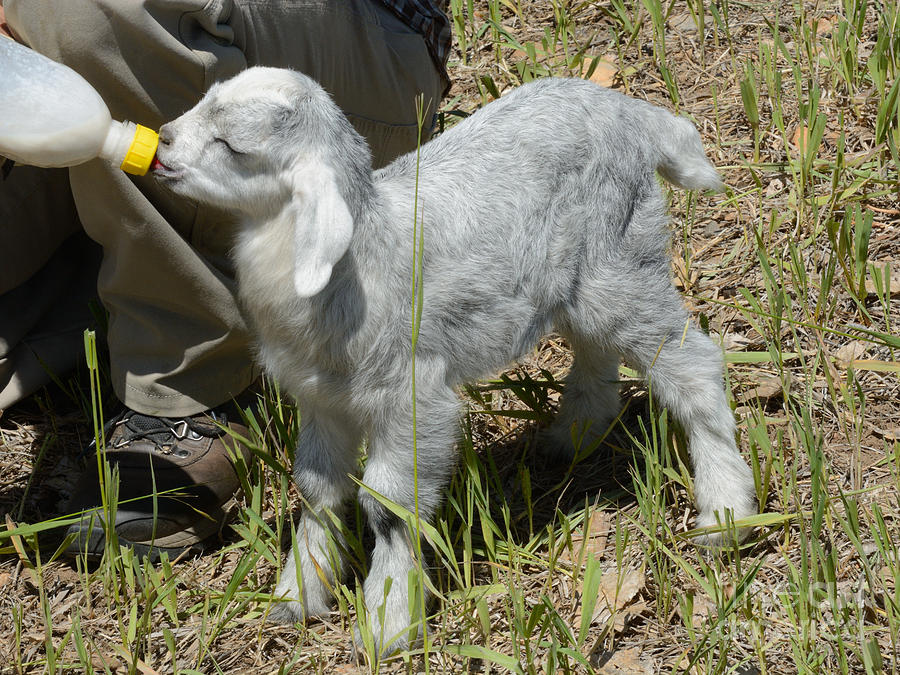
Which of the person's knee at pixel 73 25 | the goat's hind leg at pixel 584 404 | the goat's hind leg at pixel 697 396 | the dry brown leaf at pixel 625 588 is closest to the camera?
the person's knee at pixel 73 25

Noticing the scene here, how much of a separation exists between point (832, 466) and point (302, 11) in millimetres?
2053

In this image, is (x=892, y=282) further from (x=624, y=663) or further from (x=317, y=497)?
(x=317, y=497)

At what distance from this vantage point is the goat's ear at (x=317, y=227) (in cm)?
222

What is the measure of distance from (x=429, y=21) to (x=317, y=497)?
1.65 m

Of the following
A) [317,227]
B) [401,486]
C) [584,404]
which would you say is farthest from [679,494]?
[317,227]

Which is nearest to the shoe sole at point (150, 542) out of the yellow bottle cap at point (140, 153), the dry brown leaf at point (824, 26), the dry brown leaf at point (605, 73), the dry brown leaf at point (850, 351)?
the yellow bottle cap at point (140, 153)

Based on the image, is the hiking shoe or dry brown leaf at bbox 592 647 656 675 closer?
dry brown leaf at bbox 592 647 656 675

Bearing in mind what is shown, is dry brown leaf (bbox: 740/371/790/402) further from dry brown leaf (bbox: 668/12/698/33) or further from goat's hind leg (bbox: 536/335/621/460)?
dry brown leaf (bbox: 668/12/698/33)

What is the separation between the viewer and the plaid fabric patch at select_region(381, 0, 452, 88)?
3.34 metres

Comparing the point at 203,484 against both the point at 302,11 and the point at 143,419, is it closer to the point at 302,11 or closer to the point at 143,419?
the point at 143,419

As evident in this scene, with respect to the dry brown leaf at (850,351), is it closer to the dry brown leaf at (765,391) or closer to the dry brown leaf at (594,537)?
the dry brown leaf at (765,391)

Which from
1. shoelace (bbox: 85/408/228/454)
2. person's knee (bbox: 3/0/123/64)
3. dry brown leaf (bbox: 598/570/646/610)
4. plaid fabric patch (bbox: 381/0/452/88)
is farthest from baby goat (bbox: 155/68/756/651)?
plaid fabric patch (bbox: 381/0/452/88)

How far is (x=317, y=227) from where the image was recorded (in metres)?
2.25

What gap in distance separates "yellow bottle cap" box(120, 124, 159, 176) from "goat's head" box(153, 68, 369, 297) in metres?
0.03
